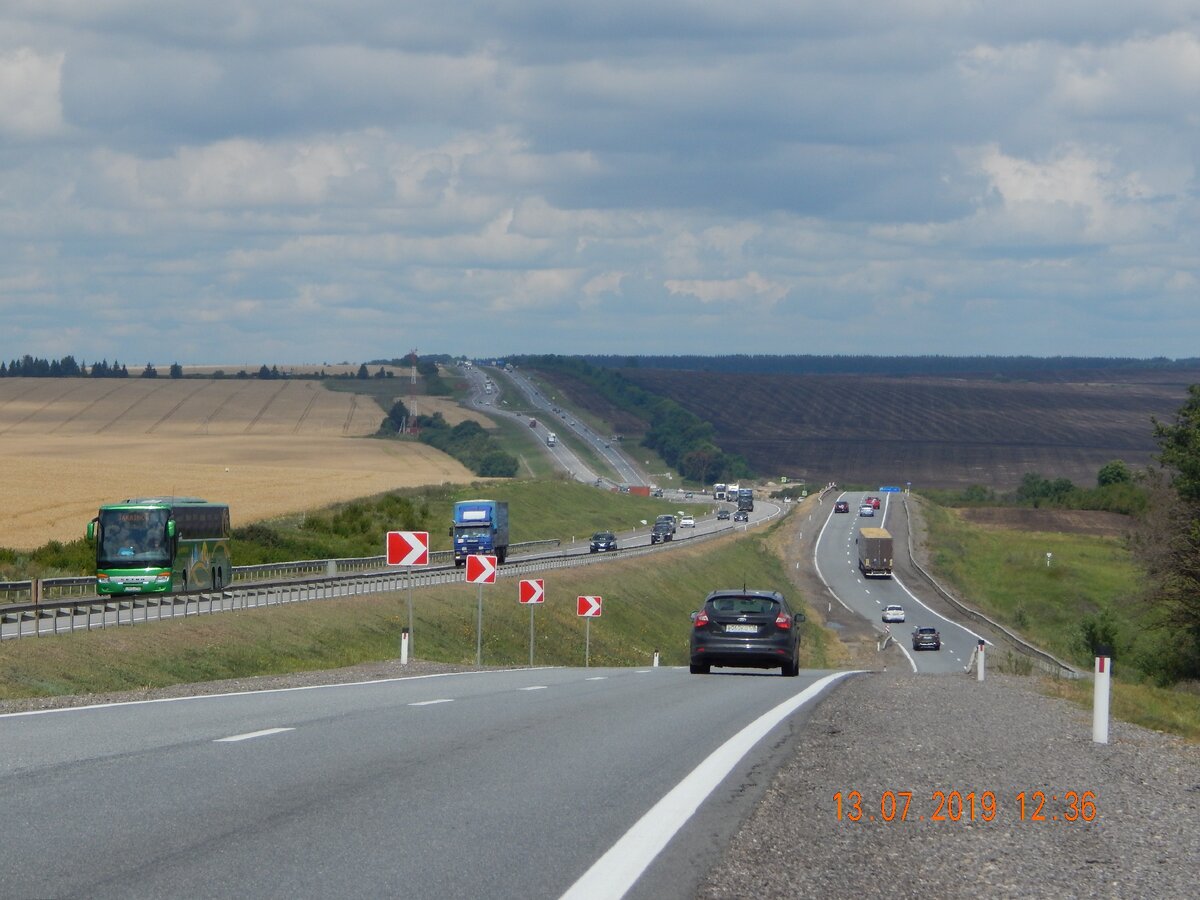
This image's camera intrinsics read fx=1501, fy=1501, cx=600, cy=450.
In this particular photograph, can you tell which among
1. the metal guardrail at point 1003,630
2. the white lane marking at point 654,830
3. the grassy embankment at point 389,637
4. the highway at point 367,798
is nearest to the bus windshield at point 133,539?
the grassy embankment at point 389,637

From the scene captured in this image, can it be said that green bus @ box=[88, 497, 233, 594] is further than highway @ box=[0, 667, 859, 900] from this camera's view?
Yes

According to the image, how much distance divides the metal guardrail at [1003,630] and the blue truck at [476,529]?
25.5 metres

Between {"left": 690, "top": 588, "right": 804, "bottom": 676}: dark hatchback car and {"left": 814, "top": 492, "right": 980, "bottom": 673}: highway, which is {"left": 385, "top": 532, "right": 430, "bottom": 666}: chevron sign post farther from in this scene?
{"left": 814, "top": 492, "right": 980, "bottom": 673}: highway

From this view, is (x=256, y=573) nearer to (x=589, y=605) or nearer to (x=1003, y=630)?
(x=589, y=605)

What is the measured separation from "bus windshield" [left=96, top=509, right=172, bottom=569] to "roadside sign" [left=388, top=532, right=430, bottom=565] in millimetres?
15318

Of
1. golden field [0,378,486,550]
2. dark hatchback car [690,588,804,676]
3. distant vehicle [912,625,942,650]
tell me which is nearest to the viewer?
dark hatchback car [690,588,804,676]

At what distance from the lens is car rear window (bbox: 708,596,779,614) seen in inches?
1026

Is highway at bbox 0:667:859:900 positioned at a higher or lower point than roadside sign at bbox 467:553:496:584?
higher

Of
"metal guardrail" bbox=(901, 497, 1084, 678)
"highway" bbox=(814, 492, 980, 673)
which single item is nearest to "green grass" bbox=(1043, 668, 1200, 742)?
"metal guardrail" bbox=(901, 497, 1084, 678)

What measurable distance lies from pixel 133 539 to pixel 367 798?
126 feet

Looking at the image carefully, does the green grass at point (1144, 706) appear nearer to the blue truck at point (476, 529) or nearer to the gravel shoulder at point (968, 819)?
the gravel shoulder at point (968, 819)

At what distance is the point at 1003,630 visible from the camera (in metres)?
75.0

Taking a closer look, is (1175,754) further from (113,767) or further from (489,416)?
(489,416)
